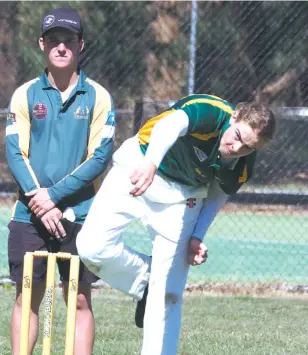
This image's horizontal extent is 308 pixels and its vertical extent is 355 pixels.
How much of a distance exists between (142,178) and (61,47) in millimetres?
1124

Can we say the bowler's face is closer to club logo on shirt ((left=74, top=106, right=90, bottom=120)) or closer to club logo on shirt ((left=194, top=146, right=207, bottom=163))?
club logo on shirt ((left=194, top=146, right=207, bottom=163))

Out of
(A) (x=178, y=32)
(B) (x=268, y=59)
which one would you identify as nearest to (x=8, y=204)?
(A) (x=178, y=32)

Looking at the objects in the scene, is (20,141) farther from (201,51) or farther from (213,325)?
(201,51)

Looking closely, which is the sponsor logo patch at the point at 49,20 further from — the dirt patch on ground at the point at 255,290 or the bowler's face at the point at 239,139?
the dirt patch on ground at the point at 255,290

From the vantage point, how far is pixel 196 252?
5.63 metres

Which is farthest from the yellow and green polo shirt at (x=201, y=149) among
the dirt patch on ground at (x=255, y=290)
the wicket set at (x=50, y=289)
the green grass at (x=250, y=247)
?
the green grass at (x=250, y=247)

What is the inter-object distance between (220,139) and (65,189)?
877mm

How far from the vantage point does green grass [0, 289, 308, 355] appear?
6602 millimetres

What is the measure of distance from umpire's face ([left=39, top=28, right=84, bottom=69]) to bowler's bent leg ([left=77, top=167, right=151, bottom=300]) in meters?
0.67

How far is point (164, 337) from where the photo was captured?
18.5 ft

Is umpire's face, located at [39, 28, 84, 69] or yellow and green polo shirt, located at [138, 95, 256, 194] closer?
yellow and green polo shirt, located at [138, 95, 256, 194]

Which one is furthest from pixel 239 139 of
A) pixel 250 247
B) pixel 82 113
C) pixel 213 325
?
pixel 250 247

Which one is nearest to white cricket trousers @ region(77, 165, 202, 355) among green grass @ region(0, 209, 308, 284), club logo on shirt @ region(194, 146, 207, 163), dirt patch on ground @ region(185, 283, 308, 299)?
club logo on shirt @ region(194, 146, 207, 163)

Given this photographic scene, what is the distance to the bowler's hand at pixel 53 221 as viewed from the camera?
539 centimetres
